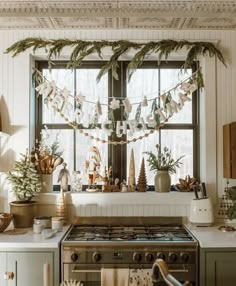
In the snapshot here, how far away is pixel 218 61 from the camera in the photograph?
11.0 feet

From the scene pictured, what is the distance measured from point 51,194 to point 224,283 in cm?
159

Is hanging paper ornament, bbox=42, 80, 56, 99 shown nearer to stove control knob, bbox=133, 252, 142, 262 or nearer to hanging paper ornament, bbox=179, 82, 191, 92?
hanging paper ornament, bbox=179, 82, 191, 92

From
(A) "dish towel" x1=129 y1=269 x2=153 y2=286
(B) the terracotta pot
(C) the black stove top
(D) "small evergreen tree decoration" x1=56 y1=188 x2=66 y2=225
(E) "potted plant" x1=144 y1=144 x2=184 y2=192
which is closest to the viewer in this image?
(A) "dish towel" x1=129 y1=269 x2=153 y2=286

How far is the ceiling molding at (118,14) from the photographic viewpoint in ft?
9.18

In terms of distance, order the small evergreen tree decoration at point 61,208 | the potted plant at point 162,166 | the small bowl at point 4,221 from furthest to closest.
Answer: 1. the potted plant at point 162,166
2. the small evergreen tree decoration at point 61,208
3. the small bowl at point 4,221

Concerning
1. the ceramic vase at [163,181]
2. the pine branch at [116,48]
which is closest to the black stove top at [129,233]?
the ceramic vase at [163,181]

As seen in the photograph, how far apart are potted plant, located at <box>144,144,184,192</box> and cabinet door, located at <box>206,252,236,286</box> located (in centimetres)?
83

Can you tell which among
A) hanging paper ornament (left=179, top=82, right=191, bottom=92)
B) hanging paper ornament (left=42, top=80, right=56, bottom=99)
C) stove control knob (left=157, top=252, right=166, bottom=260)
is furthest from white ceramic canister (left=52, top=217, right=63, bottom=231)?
hanging paper ornament (left=179, top=82, right=191, bottom=92)

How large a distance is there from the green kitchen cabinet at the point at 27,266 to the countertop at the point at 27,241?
0.04m

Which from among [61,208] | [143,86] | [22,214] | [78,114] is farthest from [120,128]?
[22,214]

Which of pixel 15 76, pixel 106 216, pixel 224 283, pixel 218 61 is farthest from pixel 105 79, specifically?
pixel 224 283

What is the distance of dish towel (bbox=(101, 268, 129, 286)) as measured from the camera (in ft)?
8.46

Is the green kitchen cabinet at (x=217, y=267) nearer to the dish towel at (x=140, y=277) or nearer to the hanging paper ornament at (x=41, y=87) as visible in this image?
the dish towel at (x=140, y=277)

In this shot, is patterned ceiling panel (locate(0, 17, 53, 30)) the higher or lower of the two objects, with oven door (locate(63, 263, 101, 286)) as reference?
higher
